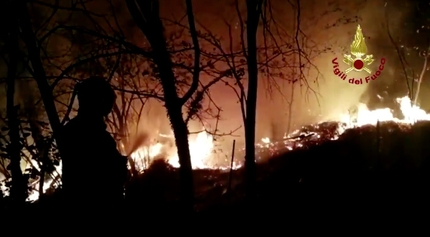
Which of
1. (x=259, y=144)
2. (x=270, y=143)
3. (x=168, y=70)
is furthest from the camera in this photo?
(x=259, y=144)

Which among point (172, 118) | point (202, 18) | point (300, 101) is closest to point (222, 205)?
point (172, 118)

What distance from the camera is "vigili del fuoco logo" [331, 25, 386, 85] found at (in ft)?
69.0

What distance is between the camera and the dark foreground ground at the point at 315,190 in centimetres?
761

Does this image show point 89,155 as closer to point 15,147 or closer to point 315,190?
point 15,147

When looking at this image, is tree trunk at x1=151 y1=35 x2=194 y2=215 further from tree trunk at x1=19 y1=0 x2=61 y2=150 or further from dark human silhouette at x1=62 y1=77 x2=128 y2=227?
dark human silhouette at x1=62 y1=77 x2=128 y2=227

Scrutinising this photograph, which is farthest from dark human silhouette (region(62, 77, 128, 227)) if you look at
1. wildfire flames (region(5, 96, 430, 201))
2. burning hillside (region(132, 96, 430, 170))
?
burning hillside (region(132, 96, 430, 170))

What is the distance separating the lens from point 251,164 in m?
7.99

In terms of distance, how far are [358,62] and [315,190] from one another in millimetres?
14596

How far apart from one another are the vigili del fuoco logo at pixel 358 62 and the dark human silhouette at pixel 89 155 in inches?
737

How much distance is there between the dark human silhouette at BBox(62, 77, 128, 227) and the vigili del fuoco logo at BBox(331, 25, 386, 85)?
18720 mm

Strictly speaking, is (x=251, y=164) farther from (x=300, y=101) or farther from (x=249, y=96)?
(x=300, y=101)

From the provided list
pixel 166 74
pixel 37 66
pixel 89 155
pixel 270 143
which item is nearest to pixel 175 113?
pixel 166 74

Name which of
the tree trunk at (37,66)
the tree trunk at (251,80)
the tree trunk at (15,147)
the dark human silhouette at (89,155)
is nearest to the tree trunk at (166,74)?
the tree trunk at (251,80)

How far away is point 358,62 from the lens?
21.9m
